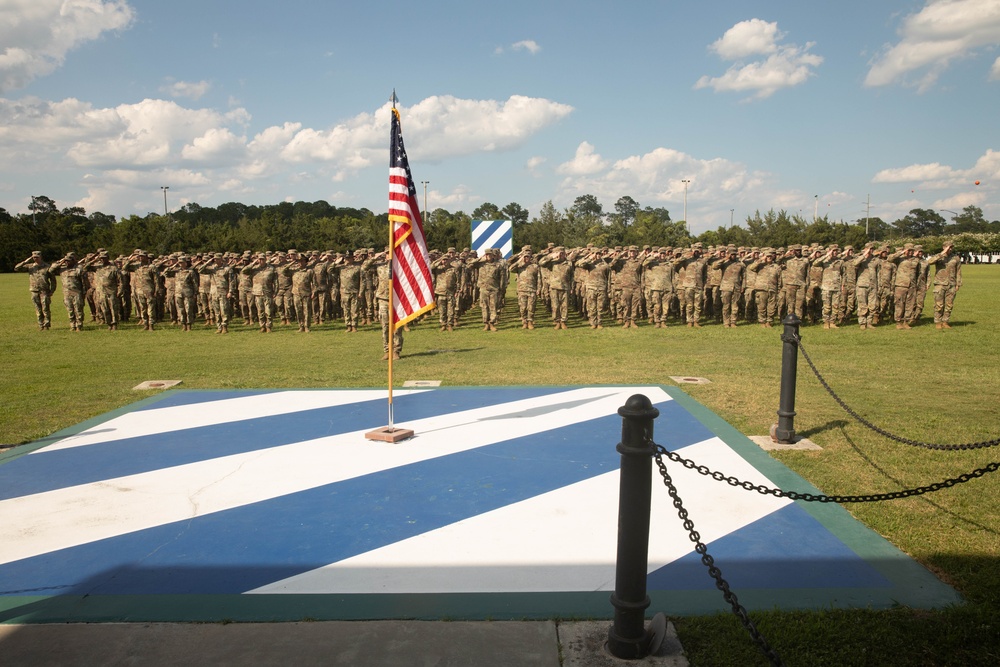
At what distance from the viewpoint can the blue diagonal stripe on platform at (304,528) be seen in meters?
3.71

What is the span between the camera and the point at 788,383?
607cm

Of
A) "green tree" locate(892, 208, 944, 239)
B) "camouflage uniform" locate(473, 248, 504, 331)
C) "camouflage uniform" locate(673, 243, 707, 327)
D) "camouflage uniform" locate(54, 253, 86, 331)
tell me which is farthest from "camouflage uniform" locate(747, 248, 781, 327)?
"green tree" locate(892, 208, 944, 239)

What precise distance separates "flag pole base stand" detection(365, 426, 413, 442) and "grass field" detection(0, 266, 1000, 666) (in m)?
2.48

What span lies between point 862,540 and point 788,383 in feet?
6.95

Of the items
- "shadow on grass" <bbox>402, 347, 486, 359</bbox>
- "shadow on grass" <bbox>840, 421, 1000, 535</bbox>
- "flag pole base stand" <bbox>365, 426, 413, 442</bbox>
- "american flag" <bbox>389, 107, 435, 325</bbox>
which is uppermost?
"american flag" <bbox>389, 107, 435, 325</bbox>

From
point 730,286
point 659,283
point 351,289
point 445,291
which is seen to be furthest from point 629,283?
point 351,289

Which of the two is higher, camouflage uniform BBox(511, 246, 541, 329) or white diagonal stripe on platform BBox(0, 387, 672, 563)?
camouflage uniform BBox(511, 246, 541, 329)

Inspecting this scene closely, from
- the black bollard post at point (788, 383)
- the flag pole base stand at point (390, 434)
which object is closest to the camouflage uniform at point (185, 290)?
the flag pole base stand at point (390, 434)

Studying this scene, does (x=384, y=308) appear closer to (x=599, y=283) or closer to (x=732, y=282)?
(x=599, y=283)

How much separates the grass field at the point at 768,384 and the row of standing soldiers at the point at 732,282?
→ 709 millimetres

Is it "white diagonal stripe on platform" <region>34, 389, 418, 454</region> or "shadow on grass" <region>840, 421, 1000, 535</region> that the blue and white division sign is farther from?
"shadow on grass" <region>840, 421, 1000, 535</region>

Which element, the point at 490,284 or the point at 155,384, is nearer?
the point at 155,384

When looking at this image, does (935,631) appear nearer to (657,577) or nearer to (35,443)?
(657,577)

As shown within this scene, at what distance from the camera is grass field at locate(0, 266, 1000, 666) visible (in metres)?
3.11
